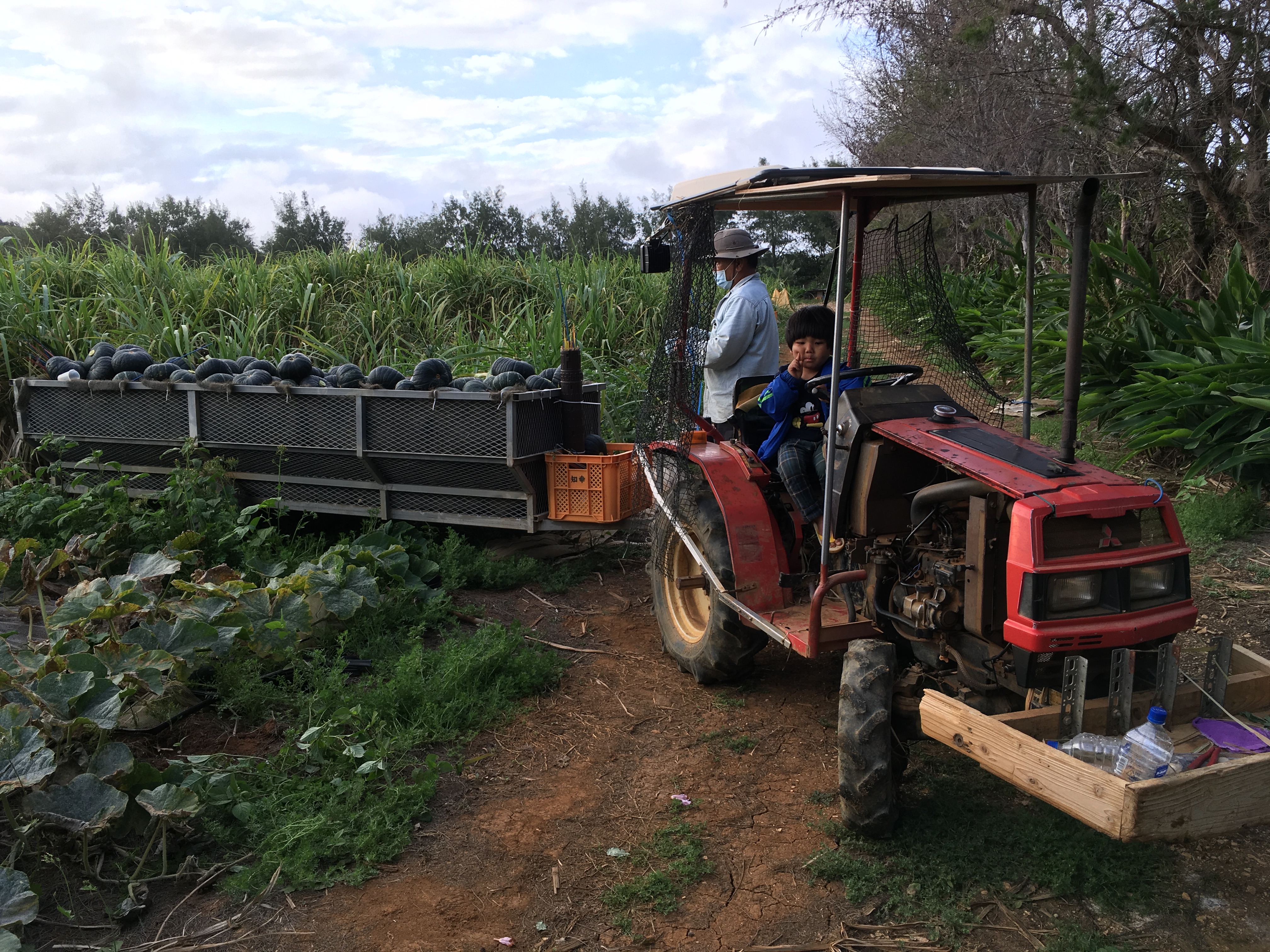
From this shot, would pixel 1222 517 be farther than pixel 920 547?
Yes

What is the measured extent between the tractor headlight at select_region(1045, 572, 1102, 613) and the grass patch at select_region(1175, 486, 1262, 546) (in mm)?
4013

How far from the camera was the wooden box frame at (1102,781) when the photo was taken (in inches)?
94.4

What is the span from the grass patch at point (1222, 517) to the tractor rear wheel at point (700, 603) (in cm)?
360

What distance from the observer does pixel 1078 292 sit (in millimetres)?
3148

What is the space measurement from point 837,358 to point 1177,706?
156 cm

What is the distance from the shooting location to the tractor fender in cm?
411

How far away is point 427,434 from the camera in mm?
6023

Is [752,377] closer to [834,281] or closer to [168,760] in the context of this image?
[834,281]

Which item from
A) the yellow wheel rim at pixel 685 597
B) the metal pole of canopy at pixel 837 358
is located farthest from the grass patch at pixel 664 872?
the yellow wheel rim at pixel 685 597

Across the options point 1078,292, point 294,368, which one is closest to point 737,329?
point 1078,292

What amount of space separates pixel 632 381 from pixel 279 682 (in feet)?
16.1

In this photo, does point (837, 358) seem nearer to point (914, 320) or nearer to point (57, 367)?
point (914, 320)

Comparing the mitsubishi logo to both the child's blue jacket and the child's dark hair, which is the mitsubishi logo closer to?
the child's blue jacket

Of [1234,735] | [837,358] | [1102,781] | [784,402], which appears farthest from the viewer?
[784,402]
